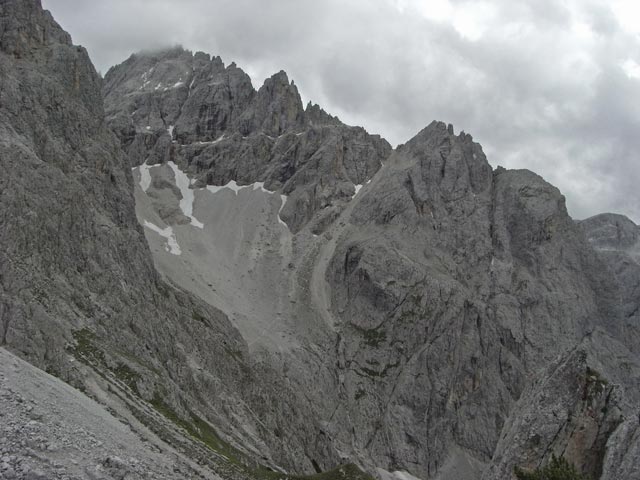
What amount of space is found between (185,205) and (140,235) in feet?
229

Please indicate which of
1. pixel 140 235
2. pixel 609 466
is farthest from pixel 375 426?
pixel 609 466

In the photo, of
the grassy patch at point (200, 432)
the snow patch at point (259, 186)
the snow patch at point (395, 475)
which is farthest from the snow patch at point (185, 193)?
the grassy patch at point (200, 432)

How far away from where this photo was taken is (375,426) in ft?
381

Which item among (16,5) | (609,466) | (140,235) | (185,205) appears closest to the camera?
(609,466)

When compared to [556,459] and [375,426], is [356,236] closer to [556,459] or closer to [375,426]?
[375,426]

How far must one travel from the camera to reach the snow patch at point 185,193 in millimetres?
156625

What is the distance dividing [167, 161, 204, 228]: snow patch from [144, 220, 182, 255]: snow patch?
384 inches

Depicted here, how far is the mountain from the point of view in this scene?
47844 mm

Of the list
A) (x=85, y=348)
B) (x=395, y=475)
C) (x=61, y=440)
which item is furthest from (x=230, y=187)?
(x=61, y=440)

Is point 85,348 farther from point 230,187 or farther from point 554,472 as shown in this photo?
point 230,187

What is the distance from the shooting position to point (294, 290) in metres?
135

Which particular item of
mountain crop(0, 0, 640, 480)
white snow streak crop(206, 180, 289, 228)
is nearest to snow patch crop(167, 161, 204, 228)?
mountain crop(0, 0, 640, 480)

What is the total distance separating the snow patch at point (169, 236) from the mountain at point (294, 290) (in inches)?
30.1

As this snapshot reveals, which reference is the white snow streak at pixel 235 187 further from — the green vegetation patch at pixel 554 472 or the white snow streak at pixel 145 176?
the green vegetation patch at pixel 554 472
